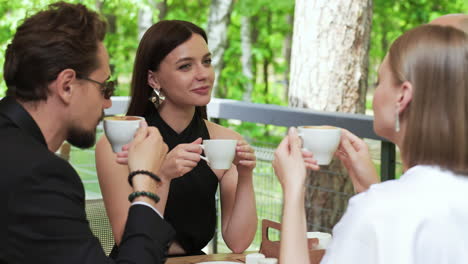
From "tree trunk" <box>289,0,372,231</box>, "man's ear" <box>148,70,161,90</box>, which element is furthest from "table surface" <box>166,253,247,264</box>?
"tree trunk" <box>289,0,372,231</box>

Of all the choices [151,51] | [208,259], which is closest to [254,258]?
[208,259]

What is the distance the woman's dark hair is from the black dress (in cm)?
7

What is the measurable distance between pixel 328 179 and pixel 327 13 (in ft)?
3.75

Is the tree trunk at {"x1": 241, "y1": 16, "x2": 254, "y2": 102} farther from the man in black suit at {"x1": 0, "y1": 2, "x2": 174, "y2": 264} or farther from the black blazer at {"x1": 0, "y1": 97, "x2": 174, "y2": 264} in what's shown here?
the black blazer at {"x1": 0, "y1": 97, "x2": 174, "y2": 264}

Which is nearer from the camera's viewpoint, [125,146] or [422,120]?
[422,120]

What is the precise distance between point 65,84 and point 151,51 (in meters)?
1.10

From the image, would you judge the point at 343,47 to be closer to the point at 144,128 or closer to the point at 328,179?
the point at 328,179

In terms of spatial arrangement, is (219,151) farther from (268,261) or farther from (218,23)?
(218,23)

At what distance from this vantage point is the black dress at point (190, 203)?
300 centimetres

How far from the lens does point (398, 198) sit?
1656 mm

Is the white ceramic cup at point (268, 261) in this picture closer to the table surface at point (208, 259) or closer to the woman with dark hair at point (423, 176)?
the table surface at point (208, 259)

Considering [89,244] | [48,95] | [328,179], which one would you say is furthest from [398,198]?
[328,179]

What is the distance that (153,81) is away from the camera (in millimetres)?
3135

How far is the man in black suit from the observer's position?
5.90 ft
